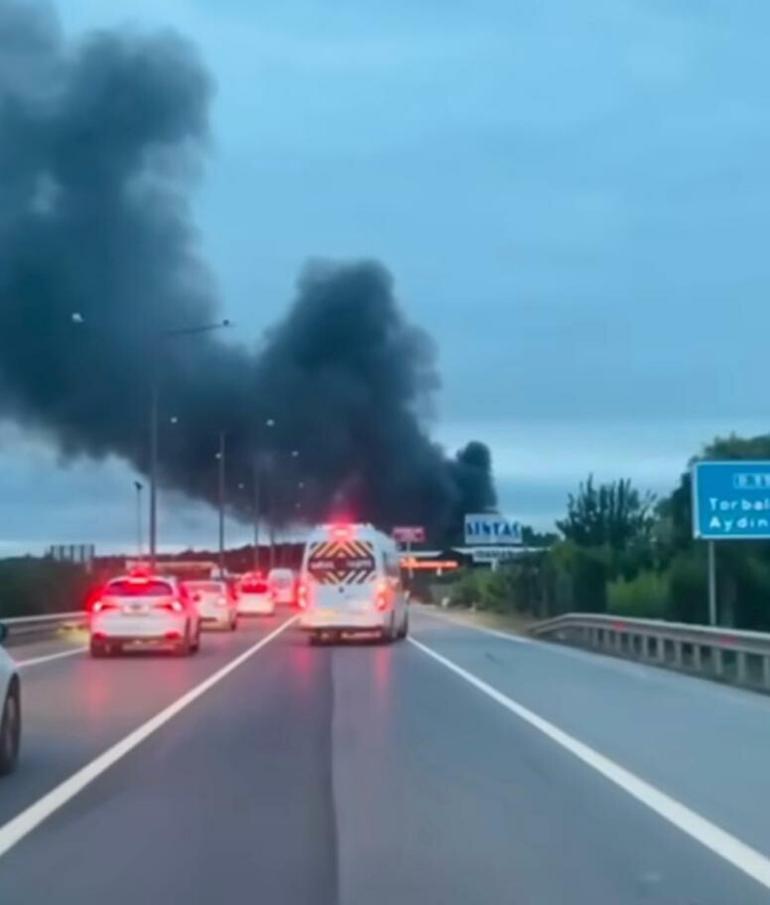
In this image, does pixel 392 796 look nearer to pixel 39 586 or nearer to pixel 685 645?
pixel 685 645

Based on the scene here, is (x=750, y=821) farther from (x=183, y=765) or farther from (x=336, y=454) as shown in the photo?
(x=336, y=454)

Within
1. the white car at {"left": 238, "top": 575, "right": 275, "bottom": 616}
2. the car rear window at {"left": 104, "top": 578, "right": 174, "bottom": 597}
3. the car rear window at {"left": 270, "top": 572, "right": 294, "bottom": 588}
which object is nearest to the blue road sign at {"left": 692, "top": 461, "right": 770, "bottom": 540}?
the car rear window at {"left": 104, "top": 578, "right": 174, "bottom": 597}

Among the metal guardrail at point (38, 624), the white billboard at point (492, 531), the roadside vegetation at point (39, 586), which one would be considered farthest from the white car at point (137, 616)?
the white billboard at point (492, 531)

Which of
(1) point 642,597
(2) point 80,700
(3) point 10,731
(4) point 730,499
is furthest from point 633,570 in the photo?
(3) point 10,731

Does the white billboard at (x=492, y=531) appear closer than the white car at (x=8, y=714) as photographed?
No

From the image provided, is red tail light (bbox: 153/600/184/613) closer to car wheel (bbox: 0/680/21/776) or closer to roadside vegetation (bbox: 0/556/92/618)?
roadside vegetation (bbox: 0/556/92/618)

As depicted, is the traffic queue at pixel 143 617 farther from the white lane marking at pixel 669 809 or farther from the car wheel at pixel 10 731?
the car wheel at pixel 10 731

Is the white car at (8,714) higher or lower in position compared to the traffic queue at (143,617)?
lower

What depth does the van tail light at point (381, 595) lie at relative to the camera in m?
49.2

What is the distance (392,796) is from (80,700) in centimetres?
1221

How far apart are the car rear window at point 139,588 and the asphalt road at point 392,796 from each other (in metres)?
9.71

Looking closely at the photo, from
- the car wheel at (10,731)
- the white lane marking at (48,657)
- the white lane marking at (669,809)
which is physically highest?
the white lane marking at (48,657)

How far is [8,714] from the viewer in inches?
726

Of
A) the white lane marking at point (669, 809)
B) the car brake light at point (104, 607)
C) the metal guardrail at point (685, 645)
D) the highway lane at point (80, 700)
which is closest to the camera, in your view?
the white lane marking at point (669, 809)
